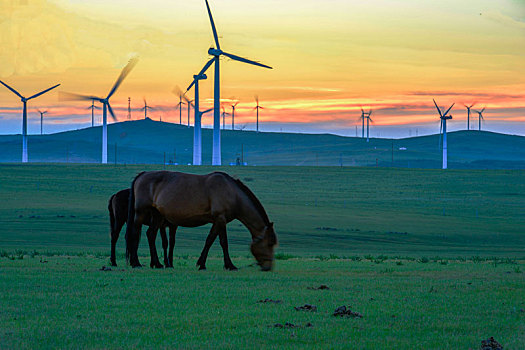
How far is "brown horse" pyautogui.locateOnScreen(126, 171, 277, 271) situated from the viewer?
20281 mm

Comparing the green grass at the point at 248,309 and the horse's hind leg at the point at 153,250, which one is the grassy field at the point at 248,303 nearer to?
the green grass at the point at 248,309

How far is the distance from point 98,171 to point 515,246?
85574 mm

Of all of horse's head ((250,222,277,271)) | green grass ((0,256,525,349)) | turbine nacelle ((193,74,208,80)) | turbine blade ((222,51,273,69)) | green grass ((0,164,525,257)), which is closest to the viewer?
green grass ((0,256,525,349))

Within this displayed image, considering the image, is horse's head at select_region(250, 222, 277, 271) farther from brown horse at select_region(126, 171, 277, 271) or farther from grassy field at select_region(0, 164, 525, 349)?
grassy field at select_region(0, 164, 525, 349)

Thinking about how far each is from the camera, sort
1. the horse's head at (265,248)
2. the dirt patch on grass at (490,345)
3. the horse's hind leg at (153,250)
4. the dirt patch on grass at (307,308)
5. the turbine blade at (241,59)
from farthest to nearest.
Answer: the turbine blade at (241,59)
the horse's hind leg at (153,250)
the horse's head at (265,248)
the dirt patch on grass at (307,308)
the dirt patch on grass at (490,345)

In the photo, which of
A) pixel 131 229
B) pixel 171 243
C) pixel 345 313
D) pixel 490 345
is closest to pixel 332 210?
pixel 171 243

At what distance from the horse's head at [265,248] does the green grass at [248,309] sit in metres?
0.41

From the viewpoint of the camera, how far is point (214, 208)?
20516mm

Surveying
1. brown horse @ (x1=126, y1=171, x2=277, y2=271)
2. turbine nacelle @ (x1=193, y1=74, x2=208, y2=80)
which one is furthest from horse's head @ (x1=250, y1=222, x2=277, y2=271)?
turbine nacelle @ (x1=193, y1=74, x2=208, y2=80)

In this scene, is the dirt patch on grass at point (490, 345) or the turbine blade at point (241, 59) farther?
the turbine blade at point (241, 59)

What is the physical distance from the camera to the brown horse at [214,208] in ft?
66.5

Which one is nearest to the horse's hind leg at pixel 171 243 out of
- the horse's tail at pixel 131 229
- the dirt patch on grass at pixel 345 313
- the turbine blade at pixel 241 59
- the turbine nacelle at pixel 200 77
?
the horse's tail at pixel 131 229

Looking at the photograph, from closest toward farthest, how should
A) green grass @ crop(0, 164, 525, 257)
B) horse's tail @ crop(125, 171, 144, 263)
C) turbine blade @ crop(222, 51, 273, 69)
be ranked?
horse's tail @ crop(125, 171, 144, 263) < green grass @ crop(0, 164, 525, 257) < turbine blade @ crop(222, 51, 273, 69)

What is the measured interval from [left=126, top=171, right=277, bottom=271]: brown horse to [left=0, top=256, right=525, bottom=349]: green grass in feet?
2.68
